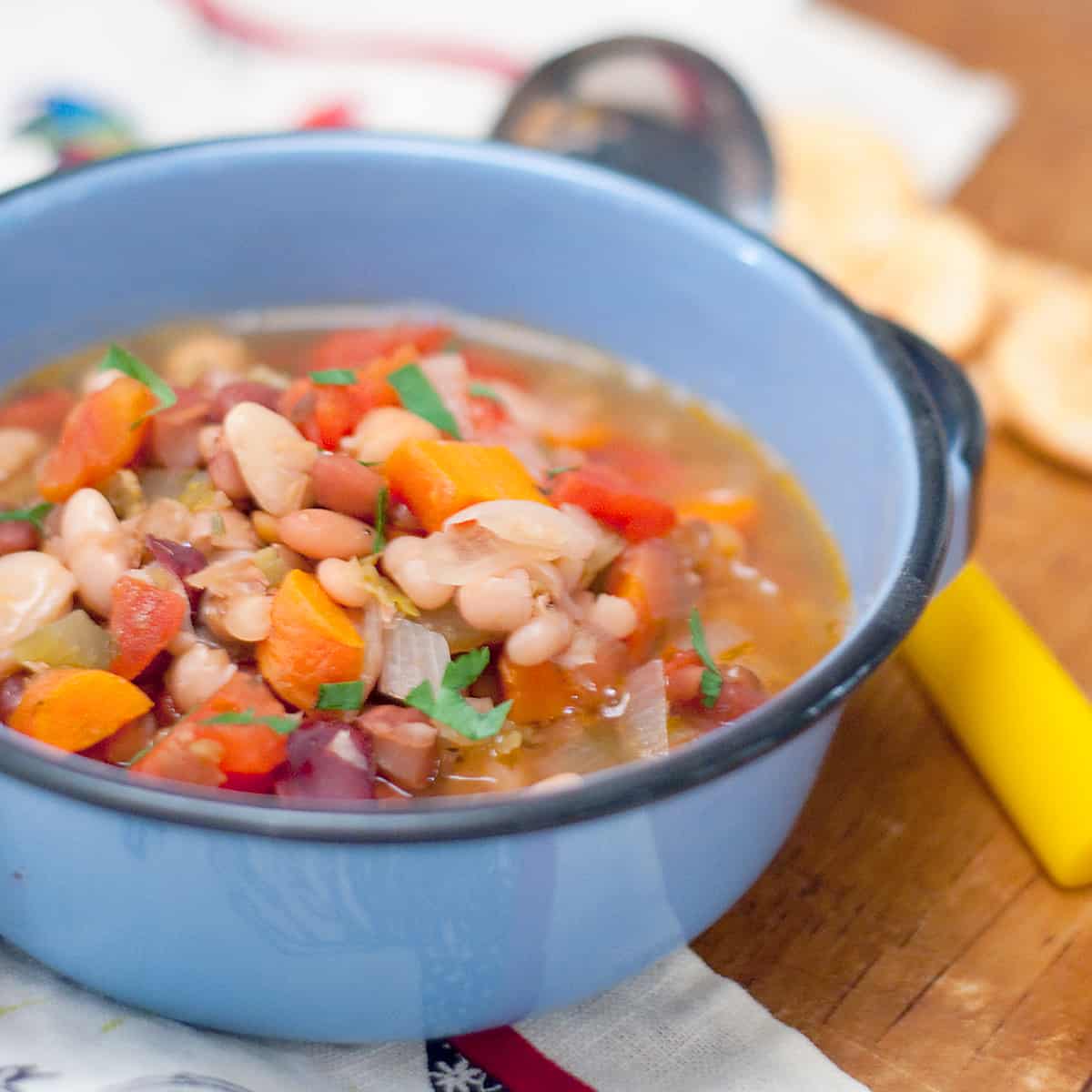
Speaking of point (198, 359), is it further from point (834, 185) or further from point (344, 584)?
point (834, 185)

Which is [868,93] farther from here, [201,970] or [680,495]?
[201,970]

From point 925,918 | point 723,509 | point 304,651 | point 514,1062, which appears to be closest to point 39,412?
point 304,651

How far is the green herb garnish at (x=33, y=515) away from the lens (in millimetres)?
1287

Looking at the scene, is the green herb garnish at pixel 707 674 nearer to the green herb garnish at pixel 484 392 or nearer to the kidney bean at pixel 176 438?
the green herb garnish at pixel 484 392

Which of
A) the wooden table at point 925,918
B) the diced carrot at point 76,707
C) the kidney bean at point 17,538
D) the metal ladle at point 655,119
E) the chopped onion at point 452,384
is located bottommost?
the wooden table at point 925,918

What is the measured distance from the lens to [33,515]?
1300 millimetres

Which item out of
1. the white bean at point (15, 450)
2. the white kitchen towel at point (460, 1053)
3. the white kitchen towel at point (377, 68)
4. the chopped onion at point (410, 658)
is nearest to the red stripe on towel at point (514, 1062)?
the white kitchen towel at point (460, 1053)

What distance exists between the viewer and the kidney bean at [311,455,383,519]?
120 cm

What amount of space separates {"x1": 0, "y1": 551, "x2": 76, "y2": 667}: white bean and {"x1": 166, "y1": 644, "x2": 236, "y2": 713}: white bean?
0.40 ft

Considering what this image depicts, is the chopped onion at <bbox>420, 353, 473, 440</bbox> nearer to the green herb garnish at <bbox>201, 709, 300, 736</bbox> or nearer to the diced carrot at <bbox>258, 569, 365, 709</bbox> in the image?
the diced carrot at <bbox>258, 569, 365, 709</bbox>

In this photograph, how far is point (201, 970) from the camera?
99 centimetres

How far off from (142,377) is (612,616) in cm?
51

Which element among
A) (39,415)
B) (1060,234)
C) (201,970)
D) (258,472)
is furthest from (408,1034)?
(1060,234)

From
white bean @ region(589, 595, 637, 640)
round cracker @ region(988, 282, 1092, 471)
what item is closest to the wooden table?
round cracker @ region(988, 282, 1092, 471)
